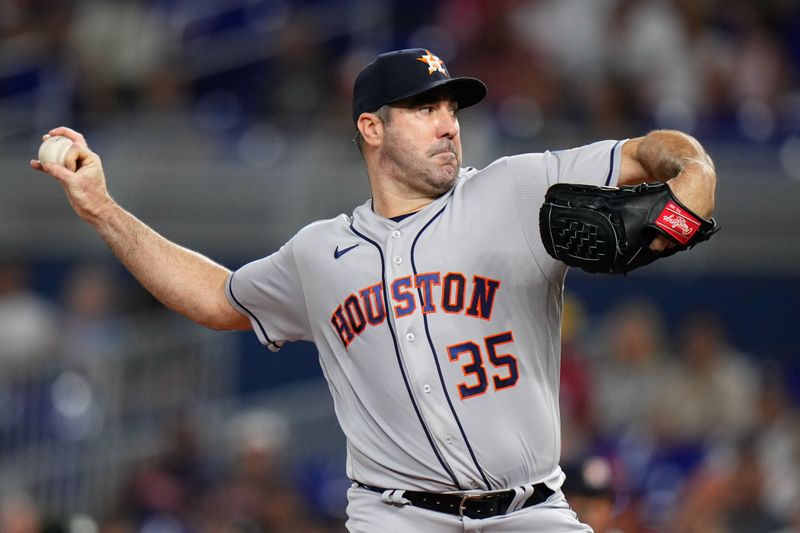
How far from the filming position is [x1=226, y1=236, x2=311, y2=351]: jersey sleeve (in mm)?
4578

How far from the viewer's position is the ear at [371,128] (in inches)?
176

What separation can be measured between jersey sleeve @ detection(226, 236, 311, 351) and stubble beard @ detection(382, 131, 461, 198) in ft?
1.47

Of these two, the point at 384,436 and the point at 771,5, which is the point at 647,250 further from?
the point at 771,5

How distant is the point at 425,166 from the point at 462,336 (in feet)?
1.89

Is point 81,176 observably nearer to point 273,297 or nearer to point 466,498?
point 273,297

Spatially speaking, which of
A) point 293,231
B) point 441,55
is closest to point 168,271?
point 293,231

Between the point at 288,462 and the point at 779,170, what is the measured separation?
4.20 metres

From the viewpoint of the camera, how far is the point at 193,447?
9.08 metres

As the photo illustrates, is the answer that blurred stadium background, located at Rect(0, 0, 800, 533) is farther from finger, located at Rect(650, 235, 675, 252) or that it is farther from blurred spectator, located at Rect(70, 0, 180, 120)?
finger, located at Rect(650, 235, 675, 252)

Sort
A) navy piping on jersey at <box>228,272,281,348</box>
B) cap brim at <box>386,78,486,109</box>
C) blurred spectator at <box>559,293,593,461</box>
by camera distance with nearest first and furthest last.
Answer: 1. cap brim at <box>386,78,486,109</box>
2. navy piping on jersey at <box>228,272,281,348</box>
3. blurred spectator at <box>559,293,593,461</box>

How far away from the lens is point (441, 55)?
1102 centimetres

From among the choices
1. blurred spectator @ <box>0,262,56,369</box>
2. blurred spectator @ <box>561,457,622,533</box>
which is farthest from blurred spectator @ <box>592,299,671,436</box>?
blurred spectator @ <box>0,262,56,369</box>

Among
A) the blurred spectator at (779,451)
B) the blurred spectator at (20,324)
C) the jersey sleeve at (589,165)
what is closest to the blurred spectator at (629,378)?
the blurred spectator at (779,451)

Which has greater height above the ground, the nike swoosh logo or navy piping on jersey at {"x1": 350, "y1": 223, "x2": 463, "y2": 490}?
the nike swoosh logo
